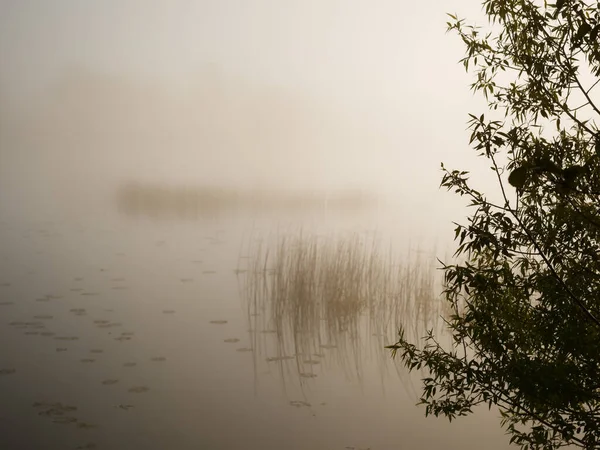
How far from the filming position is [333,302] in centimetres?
554

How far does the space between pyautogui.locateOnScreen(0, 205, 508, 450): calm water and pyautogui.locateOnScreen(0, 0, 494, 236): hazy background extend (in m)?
0.82

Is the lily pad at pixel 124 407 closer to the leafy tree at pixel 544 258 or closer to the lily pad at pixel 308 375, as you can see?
the lily pad at pixel 308 375

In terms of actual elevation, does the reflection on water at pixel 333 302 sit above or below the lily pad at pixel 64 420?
above

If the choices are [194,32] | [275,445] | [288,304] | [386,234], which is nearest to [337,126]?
[386,234]

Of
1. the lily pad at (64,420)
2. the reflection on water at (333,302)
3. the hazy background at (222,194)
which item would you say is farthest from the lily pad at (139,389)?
the reflection on water at (333,302)

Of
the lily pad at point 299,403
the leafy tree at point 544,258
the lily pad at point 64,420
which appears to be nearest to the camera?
the leafy tree at point 544,258

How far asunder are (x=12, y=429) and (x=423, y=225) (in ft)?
14.3

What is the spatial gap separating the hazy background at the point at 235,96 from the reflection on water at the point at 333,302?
1.03 metres

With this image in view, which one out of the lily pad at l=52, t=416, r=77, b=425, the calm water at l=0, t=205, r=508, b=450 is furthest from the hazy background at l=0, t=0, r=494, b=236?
the lily pad at l=52, t=416, r=77, b=425

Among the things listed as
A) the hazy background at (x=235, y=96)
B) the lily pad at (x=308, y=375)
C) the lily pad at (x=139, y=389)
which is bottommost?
the lily pad at (x=139, y=389)

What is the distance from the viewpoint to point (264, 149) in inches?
285

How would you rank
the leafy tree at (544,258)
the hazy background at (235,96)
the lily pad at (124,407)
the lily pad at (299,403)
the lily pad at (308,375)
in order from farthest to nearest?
the hazy background at (235,96) < the lily pad at (308,375) < the lily pad at (299,403) < the lily pad at (124,407) < the leafy tree at (544,258)

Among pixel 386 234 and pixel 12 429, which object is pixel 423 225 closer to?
pixel 386 234

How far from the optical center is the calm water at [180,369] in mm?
3797
